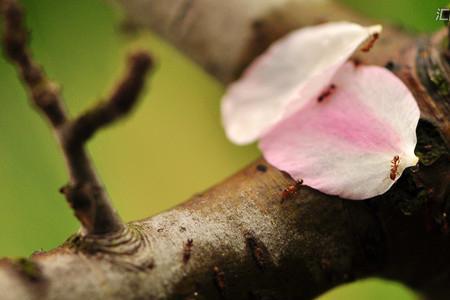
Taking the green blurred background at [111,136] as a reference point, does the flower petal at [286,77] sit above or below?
below

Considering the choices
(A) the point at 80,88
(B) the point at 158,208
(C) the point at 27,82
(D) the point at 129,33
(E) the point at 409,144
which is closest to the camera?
(C) the point at 27,82

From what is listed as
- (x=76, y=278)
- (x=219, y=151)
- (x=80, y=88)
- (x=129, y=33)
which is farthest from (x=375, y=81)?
(x=80, y=88)

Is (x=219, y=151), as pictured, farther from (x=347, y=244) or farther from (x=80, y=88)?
(x=347, y=244)

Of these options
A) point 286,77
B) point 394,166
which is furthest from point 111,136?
point 394,166

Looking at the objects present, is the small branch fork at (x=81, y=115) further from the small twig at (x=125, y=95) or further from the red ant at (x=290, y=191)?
the red ant at (x=290, y=191)

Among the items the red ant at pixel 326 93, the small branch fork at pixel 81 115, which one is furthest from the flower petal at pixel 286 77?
the small branch fork at pixel 81 115

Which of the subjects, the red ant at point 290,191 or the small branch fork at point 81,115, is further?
the red ant at point 290,191
